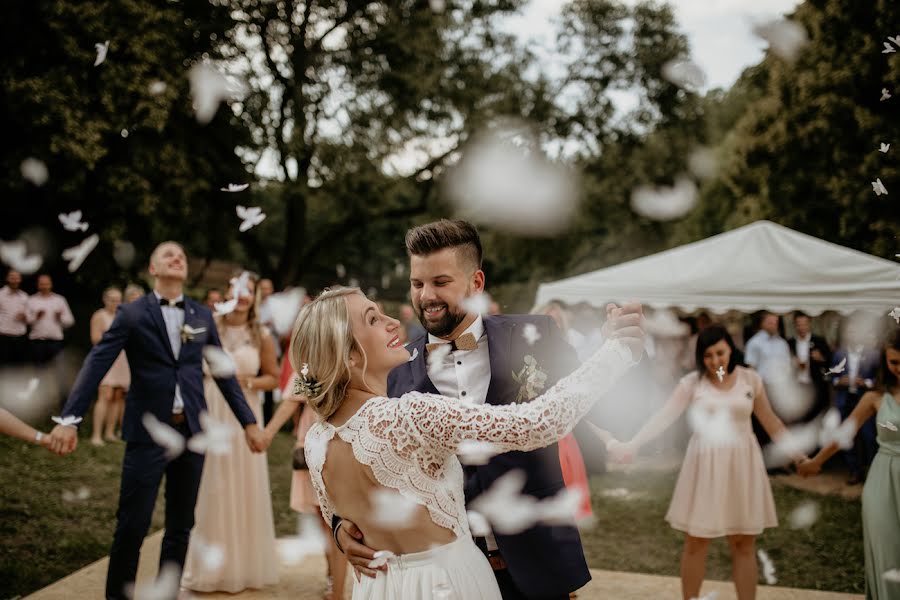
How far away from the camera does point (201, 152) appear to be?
14.6m

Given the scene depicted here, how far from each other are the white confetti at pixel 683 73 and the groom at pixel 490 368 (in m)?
19.0

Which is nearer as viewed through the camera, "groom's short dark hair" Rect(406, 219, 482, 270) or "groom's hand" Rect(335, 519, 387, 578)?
"groom's hand" Rect(335, 519, 387, 578)

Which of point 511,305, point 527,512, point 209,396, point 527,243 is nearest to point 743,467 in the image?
point 527,512

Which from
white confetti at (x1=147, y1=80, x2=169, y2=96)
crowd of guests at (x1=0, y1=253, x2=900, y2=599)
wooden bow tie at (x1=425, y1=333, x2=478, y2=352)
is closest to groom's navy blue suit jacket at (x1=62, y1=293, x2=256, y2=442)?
crowd of guests at (x1=0, y1=253, x2=900, y2=599)

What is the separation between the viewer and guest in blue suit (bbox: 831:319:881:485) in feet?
27.3

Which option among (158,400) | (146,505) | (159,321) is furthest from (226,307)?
(146,505)

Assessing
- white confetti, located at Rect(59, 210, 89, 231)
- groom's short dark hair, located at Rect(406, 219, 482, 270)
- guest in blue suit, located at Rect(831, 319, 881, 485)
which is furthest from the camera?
white confetti, located at Rect(59, 210, 89, 231)

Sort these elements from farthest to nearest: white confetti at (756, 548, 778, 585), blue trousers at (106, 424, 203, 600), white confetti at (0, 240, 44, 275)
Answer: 1. white confetti at (0, 240, 44, 275)
2. white confetti at (756, 548, 778, 585)
3. blue trousers at (106, 424, 203, 600)

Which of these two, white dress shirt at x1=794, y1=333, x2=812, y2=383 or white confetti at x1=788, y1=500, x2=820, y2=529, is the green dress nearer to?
white confetti at x1=788, y1=500, x2=820, y2=529

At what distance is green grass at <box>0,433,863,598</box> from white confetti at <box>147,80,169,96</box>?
5873mm

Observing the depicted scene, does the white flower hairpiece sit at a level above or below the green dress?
above

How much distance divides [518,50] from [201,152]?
27.9ft

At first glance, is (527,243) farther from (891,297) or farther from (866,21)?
(891,297)

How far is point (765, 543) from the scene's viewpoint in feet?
20.9
